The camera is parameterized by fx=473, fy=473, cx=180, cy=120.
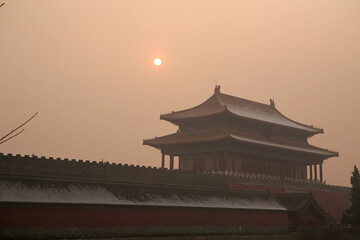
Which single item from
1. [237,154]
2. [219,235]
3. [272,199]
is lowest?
[219,235]

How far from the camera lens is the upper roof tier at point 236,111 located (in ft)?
160

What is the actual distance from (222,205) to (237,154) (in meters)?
15.6

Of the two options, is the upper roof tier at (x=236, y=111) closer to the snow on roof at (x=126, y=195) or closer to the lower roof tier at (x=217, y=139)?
the lower roof tier at (x=217, y=139)

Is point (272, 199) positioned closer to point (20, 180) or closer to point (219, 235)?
point (219, 235)

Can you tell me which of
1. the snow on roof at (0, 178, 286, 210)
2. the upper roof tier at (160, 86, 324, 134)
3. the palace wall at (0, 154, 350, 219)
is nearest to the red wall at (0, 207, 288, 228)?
the snow on roof at (0, 178, 286, 210)

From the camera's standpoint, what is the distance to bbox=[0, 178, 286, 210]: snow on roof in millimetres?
22672

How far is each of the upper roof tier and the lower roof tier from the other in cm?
179

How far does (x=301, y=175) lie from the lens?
174 feet

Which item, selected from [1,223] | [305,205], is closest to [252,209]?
[305,205]

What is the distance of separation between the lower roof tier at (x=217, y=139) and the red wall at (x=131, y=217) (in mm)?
12171

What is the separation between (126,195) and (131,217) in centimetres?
159

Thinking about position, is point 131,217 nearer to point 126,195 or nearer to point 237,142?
point 126,195

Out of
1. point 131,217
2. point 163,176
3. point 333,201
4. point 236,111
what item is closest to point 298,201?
point 163,176

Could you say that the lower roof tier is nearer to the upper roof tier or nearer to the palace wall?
the upper roof tier
